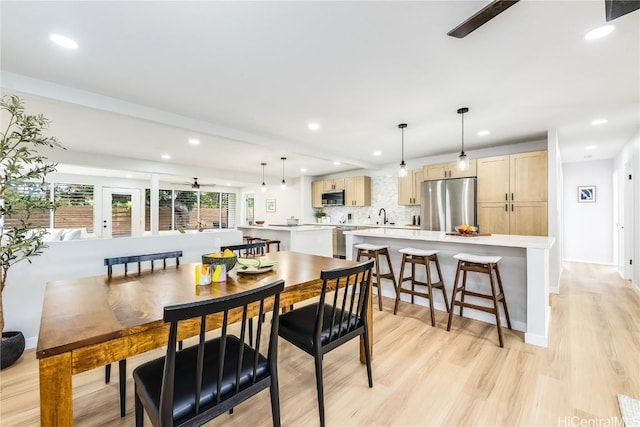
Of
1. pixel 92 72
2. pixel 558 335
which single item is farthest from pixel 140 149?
pixel 558 335

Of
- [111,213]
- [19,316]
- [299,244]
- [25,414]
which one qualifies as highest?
[111,213]

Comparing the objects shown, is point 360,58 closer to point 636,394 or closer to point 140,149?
point 636,394

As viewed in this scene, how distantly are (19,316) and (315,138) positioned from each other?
3.89 m

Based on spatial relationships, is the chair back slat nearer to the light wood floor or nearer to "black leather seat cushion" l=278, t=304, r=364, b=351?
"black leather seat cushion" l=278, t=304, r=364, b=351

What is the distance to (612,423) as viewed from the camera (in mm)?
1571

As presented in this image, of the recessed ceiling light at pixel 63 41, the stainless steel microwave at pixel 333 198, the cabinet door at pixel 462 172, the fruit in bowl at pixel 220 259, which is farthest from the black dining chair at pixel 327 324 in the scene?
the stainless steel microwave at pixel 333 198

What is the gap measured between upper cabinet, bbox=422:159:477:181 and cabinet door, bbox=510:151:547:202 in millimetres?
598

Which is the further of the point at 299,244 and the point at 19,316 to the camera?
the point at 299,244

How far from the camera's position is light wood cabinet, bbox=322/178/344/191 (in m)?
7.42

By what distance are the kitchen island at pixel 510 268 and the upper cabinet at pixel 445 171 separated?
6.83 feet

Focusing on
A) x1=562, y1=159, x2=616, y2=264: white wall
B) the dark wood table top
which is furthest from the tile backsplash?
Result: the dark wood table top

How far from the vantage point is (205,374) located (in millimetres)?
1267

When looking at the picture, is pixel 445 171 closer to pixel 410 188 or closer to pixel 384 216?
pixel 410 188

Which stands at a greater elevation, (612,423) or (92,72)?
(92,72)
